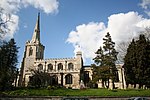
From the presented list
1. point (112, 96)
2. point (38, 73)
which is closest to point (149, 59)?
point (112, 96)

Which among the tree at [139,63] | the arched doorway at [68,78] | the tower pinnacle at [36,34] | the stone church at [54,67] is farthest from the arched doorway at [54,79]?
the tree at [139,63]

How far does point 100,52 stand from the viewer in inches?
2026

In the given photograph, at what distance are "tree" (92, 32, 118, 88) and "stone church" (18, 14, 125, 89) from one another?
1228 cm

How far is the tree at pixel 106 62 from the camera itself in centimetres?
4888

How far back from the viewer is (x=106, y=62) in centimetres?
4909

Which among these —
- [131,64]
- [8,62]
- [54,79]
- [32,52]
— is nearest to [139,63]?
[131,64]

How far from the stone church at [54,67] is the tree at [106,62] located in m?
12.3

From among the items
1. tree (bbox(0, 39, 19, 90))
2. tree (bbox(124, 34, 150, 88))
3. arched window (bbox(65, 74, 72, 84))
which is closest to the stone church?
arched window (bbox(65, 74, 72, 84))

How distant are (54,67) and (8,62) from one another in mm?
21350

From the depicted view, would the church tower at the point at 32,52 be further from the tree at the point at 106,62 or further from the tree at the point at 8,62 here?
the tree at the point at 106,62

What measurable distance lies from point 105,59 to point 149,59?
378 inches

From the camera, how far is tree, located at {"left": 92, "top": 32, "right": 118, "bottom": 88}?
1924 inches

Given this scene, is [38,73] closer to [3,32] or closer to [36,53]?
[36,53]

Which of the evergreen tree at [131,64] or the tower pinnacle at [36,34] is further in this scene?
the tower pinnacle at [36,34]
